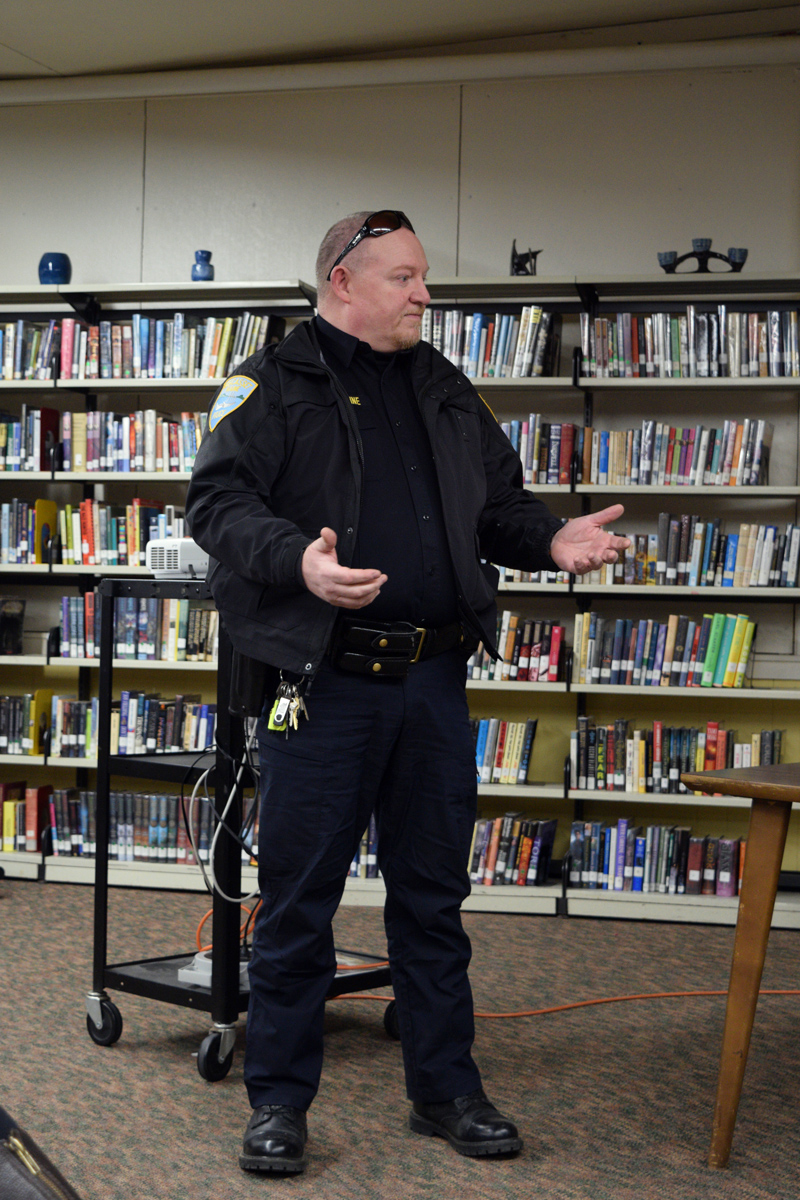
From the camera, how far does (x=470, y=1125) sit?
6.49 feet

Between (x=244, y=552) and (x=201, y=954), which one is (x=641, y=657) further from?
(x=244, y=552)

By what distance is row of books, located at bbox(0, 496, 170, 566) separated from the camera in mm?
4262

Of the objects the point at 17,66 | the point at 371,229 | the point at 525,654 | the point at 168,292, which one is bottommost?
the point at 525,654

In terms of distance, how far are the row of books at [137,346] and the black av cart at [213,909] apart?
191 cm

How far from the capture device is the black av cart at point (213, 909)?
2328 mm

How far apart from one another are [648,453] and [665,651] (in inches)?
26.6

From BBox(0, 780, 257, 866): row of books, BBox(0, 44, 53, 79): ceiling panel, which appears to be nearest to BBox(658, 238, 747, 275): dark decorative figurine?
BBox(0, 780, 257, 866): row of books

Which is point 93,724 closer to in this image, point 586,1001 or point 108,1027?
point 108,1027

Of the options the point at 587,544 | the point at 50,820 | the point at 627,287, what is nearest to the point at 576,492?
the point at 627,287

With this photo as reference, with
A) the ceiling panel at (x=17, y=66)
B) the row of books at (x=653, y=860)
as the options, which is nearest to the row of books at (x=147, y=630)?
the row of books at (x=653, y=860)

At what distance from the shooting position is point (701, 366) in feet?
12.9

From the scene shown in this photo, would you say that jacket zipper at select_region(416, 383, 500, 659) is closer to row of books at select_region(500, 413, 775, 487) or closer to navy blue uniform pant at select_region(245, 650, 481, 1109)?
navy blue uniform pant at select_region(245, 650, 481, 1109)

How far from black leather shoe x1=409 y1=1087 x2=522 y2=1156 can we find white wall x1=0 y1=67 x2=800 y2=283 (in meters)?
3.11

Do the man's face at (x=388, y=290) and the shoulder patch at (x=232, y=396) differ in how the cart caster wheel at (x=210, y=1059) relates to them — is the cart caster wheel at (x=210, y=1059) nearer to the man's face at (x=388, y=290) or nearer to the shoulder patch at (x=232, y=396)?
the shoulder patch at (x=232, y=396)
